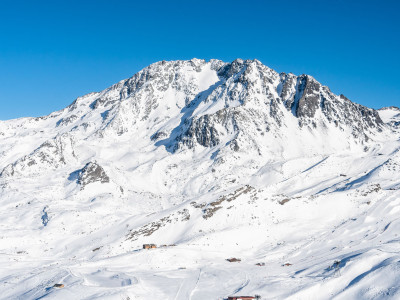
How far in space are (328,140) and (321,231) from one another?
8496cm

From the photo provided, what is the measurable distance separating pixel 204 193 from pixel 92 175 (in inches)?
1173

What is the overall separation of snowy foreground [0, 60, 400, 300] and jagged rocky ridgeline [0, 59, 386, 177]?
0.62m

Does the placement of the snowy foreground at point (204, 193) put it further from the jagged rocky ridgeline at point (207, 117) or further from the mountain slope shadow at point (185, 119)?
the mountain slope shadow at point (185, 119)

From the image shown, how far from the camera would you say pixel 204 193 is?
97.2 m

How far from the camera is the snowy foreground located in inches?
1302

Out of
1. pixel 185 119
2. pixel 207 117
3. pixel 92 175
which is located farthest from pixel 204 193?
pixel 185 119

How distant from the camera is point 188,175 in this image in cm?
10806

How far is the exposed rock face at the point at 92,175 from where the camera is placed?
308ft

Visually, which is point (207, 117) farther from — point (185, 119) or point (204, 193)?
point (204, 193)

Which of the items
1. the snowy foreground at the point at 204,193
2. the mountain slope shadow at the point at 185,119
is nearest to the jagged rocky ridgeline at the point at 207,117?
the mountain slope shadow at the point at 185,119

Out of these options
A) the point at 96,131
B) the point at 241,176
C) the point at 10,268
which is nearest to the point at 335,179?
the point at 241,176

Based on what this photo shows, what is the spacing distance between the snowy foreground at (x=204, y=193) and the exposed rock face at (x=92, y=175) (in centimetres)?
41

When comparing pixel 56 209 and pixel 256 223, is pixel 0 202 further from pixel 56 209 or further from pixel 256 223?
pixel 256 223

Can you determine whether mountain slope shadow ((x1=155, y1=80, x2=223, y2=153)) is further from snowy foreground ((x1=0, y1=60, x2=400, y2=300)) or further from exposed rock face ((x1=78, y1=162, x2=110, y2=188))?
exposed rock face ((x1=78, y1=162, x2=110, y2=188))
